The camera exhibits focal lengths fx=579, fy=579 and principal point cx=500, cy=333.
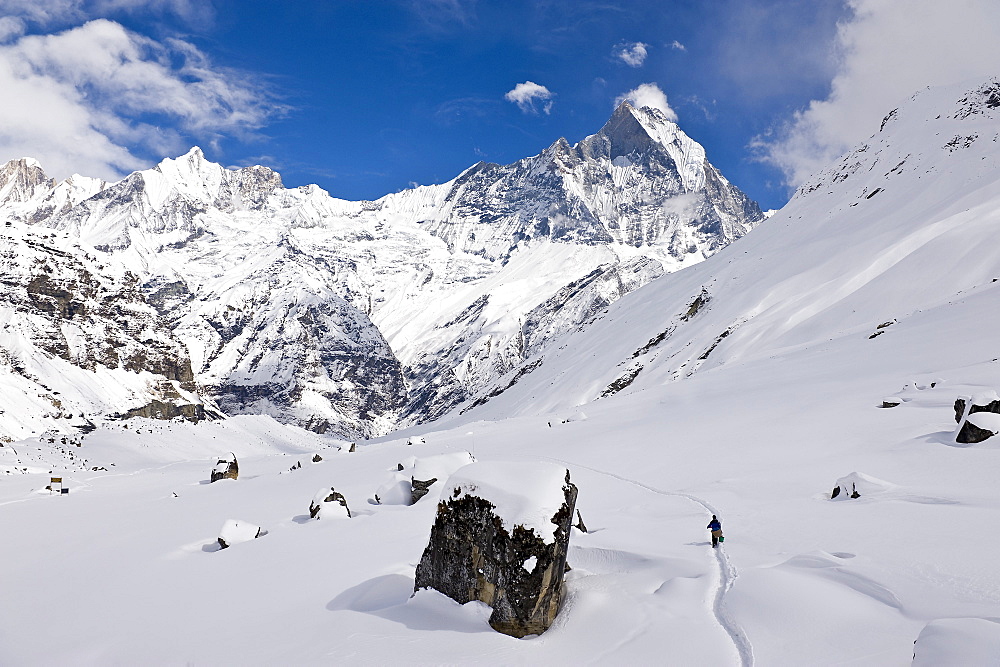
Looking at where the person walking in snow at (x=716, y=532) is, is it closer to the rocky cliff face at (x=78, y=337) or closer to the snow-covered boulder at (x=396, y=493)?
the snow-covered boulder at (x=396, y=493)

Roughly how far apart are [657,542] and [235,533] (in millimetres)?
8300

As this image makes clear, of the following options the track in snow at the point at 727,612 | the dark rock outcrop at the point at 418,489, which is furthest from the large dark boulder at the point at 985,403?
the dark rock outcrop at the point at 418,489

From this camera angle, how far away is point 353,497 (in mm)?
16297

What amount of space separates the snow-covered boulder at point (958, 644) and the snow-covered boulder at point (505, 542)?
3.60m

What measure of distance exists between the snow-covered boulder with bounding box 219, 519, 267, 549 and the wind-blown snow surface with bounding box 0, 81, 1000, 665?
0.50 metres

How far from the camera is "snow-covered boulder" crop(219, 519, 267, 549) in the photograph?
1154 cm

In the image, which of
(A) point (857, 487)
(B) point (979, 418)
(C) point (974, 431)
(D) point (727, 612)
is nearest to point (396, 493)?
(D) point (727, 612)

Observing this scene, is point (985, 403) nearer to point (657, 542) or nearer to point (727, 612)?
point (657, 542)

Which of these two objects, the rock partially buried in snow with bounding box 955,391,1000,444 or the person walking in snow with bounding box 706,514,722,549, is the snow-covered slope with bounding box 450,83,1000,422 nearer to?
the rock partially buried in snow with bounding box 955,391,1000,444

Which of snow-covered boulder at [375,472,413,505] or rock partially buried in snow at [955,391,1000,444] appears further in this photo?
snow-covered boulder at [375,472,413,505]

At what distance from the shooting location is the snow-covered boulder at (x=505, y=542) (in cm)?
666

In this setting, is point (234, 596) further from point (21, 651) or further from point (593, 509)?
point (593, 509)

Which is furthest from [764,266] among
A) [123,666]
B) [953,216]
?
[123,666]

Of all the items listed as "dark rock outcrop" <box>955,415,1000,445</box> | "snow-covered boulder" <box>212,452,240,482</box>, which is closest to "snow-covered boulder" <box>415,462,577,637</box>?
"dark rock outcrop" <box>955,415,1000,445</box>
